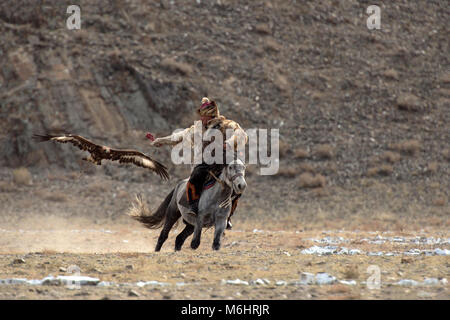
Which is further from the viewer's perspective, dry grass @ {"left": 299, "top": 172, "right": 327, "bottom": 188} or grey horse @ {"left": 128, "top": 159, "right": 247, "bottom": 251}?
dry grass @ {"left": 299, "top": 172, "right": 327, "bottom": 188}

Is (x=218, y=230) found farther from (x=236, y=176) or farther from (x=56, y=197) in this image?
(x=56, y=197)

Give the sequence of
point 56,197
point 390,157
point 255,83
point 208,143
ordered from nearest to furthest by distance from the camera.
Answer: point 208,143, point 56,197, point 390,157, point 255,83

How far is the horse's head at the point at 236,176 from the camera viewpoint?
9.65 metres

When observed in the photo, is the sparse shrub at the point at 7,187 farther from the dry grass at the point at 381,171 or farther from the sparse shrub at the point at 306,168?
the dry grass at the point at 381,171

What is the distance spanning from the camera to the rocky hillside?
2641cm

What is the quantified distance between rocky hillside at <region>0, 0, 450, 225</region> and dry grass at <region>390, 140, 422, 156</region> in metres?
0.05

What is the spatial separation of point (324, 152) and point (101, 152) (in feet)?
56.8

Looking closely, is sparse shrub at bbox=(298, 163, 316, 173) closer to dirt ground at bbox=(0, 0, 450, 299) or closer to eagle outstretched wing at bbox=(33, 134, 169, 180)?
dirt ground at bbox=(0, 0, 450, 299)

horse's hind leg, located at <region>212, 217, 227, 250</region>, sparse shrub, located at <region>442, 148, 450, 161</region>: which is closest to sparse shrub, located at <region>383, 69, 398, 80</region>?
sparse shrub, located at <region>442, 148, 450, 161</region>

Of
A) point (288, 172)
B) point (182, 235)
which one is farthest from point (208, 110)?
point (288, 172)

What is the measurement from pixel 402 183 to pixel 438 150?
2985mm

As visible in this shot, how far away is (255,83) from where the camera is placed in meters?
29.3

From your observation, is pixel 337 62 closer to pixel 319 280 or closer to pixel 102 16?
pixel 102 16

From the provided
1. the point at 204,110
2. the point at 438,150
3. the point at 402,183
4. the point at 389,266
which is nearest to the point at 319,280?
the point at 389,266
